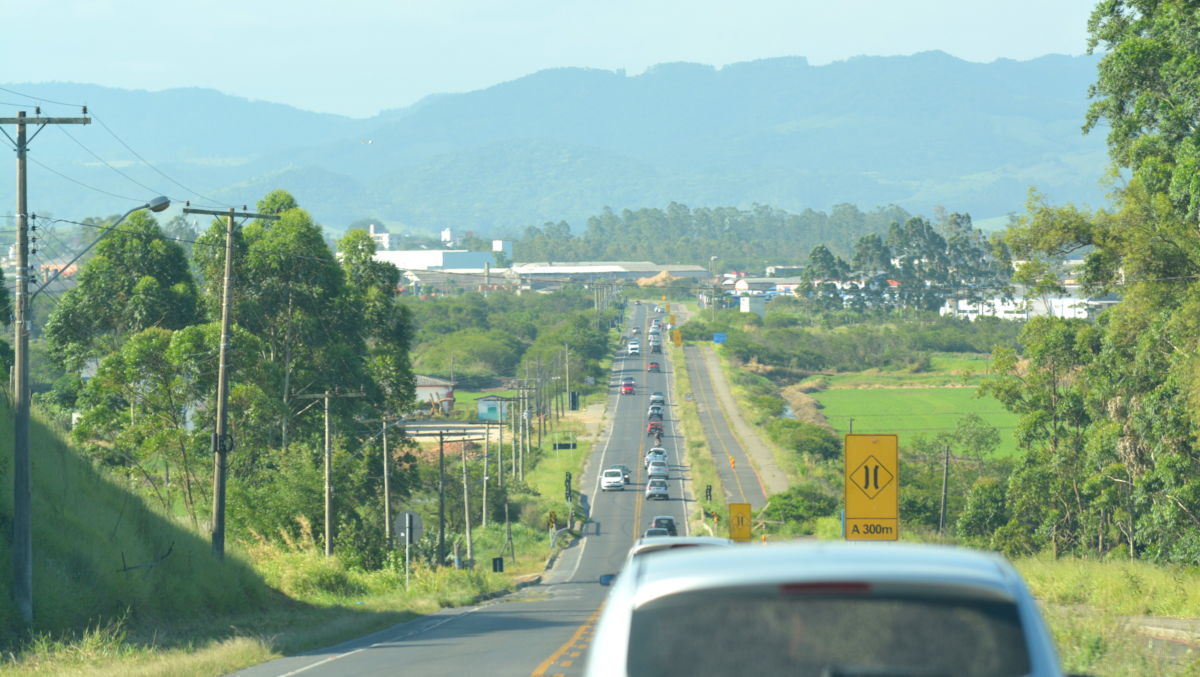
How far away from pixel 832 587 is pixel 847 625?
0.52 ft

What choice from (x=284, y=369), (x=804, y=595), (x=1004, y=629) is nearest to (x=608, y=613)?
(x=804, y=595)

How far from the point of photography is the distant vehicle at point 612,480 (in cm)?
8656

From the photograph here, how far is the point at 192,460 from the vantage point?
1953 inches

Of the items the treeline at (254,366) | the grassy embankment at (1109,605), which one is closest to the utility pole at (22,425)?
the grassy embankment at (1109,605)

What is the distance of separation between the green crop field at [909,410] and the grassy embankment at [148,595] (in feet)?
223

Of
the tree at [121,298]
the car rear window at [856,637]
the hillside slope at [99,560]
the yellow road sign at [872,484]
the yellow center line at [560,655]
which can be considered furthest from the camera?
the tree at [121,298]

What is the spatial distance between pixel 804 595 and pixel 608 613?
983mm

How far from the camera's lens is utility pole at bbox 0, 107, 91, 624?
2231 cm

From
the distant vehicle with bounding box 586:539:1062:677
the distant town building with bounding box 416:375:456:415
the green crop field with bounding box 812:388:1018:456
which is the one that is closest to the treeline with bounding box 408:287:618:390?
the distant town building with bounding box 416:375:456:415

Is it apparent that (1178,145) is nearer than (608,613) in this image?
No

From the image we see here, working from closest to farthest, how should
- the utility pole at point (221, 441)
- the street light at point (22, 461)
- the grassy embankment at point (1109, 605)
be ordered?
1. the grassy embankment at point (1109, 605)
2. the street light at point (22, 461)
3. the utility pole at point (221, 441)

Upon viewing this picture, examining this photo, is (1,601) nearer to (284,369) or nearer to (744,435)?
(284,369)

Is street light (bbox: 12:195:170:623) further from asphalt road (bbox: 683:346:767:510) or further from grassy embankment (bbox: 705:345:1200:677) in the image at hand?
asphalt road (bbox: 683:346:767:510)

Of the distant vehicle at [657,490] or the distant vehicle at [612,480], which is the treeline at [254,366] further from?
the distant vehicle at [612,480]
